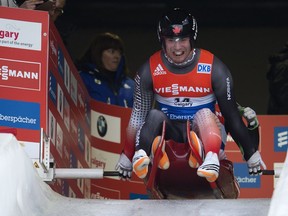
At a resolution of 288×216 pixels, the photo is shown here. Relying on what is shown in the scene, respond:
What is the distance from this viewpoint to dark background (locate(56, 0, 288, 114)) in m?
15.1

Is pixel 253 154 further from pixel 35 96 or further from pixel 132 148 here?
pixel 35 96

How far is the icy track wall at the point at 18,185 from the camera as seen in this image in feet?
26.5

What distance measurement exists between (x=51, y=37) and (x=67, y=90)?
1.02 metres

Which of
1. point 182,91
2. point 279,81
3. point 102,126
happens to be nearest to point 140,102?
point 182,91

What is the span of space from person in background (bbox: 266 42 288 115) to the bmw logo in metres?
1.59

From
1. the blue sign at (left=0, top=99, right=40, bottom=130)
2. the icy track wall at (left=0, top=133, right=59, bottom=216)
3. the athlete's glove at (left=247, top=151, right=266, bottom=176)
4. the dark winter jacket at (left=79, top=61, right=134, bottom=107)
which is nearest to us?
the icy track wall at (left=0, top=133, right=59, bottom=216)

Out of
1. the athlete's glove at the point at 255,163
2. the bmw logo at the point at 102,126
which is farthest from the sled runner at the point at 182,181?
the bmw logo at the point at 102,126

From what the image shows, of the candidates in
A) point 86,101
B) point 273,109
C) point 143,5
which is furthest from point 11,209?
point 143,5

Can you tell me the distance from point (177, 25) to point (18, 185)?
210 centimetres

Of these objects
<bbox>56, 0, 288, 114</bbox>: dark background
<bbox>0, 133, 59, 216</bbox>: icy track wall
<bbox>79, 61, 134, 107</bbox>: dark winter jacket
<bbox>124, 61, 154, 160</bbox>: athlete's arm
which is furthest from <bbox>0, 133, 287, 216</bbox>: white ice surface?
<bbox>56, 0, 288, 114</bbox>: dark background

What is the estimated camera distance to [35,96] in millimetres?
9953

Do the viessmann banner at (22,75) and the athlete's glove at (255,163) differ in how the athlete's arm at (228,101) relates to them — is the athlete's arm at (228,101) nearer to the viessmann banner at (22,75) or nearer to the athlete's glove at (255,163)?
the athlete's glove at (255,163)

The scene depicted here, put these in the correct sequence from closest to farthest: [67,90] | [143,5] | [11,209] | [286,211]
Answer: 1. [286,211]
2. [11,209]
3. [67,90]
4. [143,5]

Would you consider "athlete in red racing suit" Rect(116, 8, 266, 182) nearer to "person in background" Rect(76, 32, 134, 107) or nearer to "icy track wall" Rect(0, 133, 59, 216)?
"icy track wall" Rect(0, 133, 59, 216)
